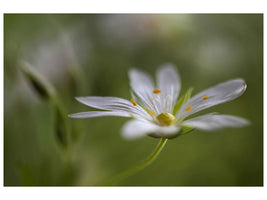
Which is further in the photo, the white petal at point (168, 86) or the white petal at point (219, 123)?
the white petal at point (168, 86)

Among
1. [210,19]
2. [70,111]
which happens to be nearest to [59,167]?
[70,111]

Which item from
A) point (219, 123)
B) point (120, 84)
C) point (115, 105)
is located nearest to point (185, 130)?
point (219, 123)

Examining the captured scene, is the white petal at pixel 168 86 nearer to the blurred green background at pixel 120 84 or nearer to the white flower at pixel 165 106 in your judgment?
the white flower at pixel 165 106

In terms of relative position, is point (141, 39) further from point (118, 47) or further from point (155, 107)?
point (155, 107)

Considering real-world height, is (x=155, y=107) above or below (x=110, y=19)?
below

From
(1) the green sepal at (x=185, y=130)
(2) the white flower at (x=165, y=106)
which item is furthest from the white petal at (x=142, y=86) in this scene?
(1) the green sepal at (x=185, y=130)

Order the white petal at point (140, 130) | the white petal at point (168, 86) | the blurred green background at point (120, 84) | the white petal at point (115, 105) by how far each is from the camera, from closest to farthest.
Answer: the white petal at point (140, 130) < the white petal at point (115, 105) < the white petal at point (168, 86) < the blurred green background at point (120, 84)

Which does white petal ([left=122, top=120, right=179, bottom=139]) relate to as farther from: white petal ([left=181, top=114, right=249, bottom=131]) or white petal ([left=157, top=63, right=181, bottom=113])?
white petal ([left=157, top=63, right=181, bottom=113])

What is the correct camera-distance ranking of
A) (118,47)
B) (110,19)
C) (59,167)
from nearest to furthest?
1. (59,167)
2. (110,19)
3. (118,47)
